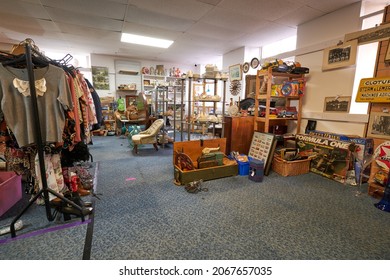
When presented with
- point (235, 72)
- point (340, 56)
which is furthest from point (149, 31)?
point (340, 56)

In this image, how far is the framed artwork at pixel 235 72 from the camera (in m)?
5.39

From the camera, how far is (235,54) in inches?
224

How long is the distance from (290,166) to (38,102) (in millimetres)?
3327

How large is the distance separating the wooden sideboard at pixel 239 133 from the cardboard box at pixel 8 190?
3105mm

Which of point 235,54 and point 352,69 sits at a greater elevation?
point 235,54

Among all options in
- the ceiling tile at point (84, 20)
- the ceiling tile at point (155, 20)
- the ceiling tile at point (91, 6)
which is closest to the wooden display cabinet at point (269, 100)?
the ceiling tile at point (155, 20)

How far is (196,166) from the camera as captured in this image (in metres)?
3.07

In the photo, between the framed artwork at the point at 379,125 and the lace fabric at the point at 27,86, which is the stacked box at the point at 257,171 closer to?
the framed artwork at the point at 379,125

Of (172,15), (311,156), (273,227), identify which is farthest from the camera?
(172,15)

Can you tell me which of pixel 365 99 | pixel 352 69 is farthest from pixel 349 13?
pixel 365 99

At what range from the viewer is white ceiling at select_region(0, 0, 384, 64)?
306 cm

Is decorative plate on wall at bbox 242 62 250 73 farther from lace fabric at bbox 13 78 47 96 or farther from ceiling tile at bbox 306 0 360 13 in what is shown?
lace fabric at bbox 13 78 47 96

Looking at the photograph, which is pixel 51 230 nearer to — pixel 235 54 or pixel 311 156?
pixel 311 156

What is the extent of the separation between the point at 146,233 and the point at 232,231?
77 centimetres
